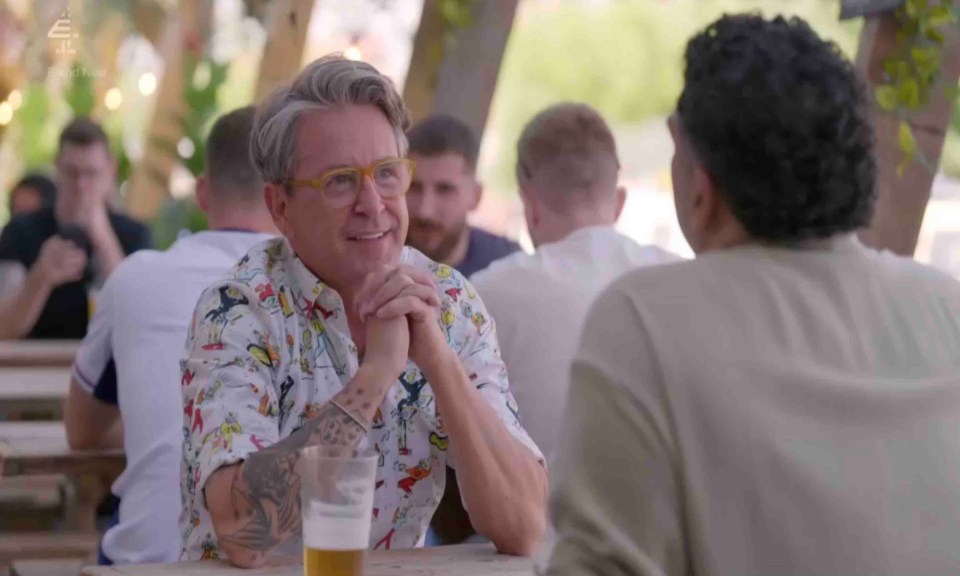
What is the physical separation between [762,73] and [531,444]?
878mm

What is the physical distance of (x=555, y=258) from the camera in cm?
321

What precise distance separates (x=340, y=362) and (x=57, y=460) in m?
1.34

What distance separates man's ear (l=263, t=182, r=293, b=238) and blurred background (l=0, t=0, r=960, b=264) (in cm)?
380

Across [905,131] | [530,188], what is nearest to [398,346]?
[905,131]

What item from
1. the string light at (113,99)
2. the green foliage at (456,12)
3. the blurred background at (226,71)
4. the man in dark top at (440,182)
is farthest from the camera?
the string light at (113,99)

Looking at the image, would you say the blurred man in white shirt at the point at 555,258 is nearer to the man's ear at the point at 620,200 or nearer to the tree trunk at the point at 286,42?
the man's ear at the point at 620,200

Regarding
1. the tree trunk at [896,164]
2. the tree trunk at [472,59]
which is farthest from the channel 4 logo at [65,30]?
the tree trunk at [896,164]

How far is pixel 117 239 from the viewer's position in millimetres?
5488

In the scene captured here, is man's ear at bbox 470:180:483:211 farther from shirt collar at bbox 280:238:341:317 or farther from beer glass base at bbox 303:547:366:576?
beer glass base at bbox 303:547:366:576

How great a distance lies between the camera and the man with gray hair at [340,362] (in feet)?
6.19

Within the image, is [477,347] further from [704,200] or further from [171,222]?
[171,222]

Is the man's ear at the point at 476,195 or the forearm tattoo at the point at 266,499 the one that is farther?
the man's ear at the point at 476,195

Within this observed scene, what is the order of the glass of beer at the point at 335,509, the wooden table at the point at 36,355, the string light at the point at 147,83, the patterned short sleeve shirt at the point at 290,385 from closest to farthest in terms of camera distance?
the glass of beer at the point at 335,509 < the patterned short sleeve shirt at the point at 290,385 < the wooden table at the point at 36,355 < the string light at the point at 147,83

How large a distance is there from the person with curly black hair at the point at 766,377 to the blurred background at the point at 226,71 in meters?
4.63
